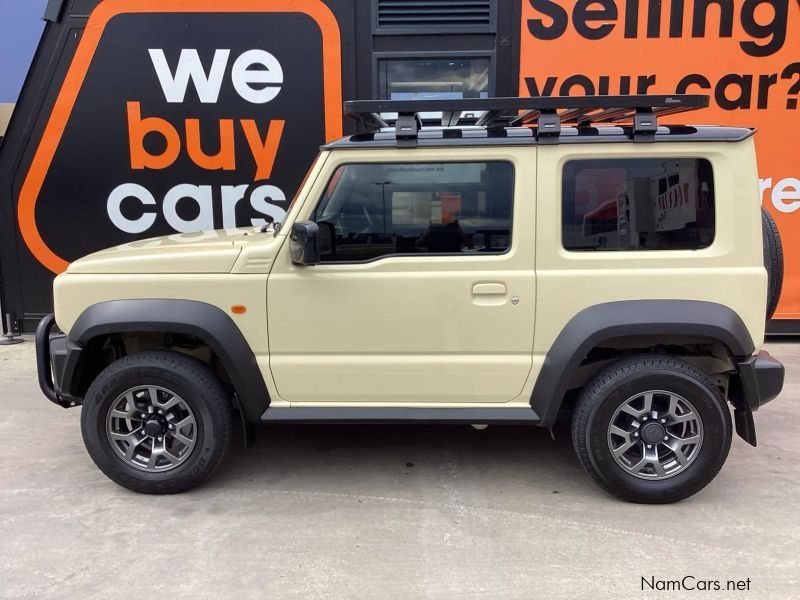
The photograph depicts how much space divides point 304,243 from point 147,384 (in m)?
1.14

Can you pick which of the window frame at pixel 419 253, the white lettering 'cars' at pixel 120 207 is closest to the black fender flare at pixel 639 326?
the window frame at pixel 419 253

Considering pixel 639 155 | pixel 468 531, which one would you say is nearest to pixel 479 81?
pixel 639 155

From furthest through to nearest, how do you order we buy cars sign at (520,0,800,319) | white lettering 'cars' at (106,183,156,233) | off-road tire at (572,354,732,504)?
white lettering 'cars' at (106,183,156,233) < we buy cars sign at (520,0,800,319) < off-road tire at (572,354,732,504)

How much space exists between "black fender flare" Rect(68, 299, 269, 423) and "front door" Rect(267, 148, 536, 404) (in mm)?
188

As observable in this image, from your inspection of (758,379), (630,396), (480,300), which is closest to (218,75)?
(480,300)

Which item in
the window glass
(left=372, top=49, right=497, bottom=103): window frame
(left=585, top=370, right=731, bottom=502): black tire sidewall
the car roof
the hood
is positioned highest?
(left=372, top=49, right=497, bottom=103): window frame

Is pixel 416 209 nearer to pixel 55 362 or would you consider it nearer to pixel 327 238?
pixel 327 238

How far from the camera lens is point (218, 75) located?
238 inches

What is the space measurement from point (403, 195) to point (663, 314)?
1.41m

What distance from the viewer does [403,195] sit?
3.14 meters

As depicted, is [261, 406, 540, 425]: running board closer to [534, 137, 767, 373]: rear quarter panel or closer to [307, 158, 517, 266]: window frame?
[534, 137, 767, 373]: rear quarter panel

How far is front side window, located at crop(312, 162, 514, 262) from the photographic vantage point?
312 cm

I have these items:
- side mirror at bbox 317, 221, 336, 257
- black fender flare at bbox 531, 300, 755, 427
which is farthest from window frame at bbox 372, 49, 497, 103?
black fender flare at bbox 531, 300, 755, 427

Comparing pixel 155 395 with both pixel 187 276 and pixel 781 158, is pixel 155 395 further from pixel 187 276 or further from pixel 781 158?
pixel 781 158
